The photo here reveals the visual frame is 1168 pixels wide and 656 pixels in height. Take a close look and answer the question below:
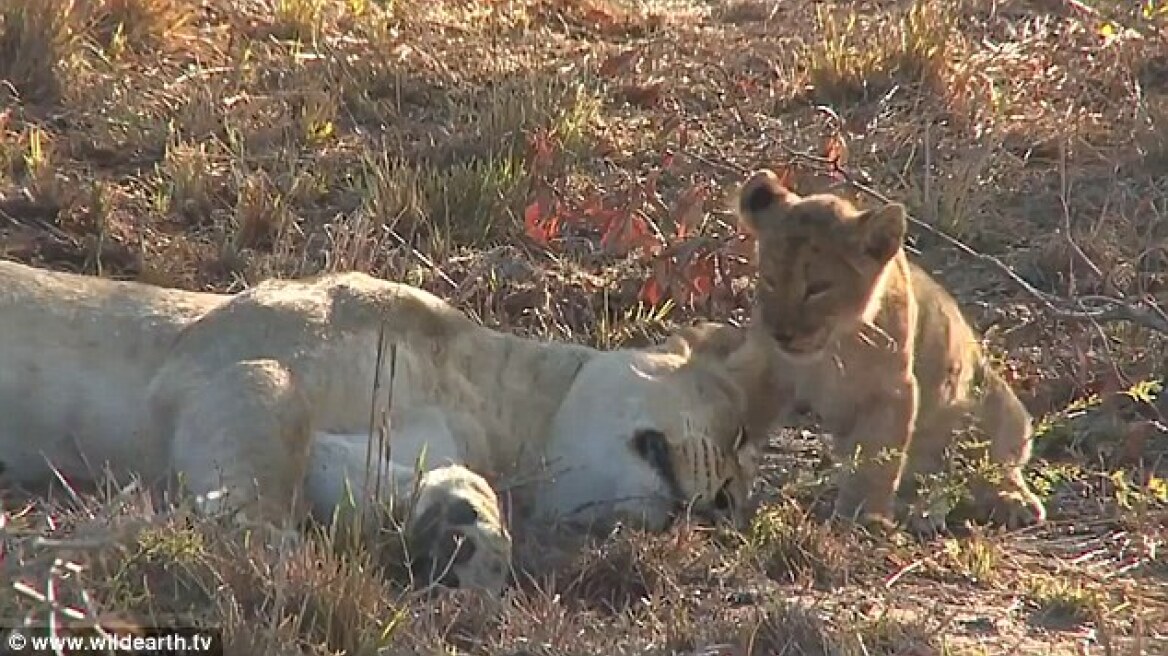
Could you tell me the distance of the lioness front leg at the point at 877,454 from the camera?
4.90 meters

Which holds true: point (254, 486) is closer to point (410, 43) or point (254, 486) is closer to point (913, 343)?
point (913, 343)

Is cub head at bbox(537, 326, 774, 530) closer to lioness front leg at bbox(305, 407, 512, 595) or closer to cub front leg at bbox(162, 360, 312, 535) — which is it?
lioness front leg at bbox(305, 407, 512, 595)

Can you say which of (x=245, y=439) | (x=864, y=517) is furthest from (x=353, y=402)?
A: (x=864, y=517)

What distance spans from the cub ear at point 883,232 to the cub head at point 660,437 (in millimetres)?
327

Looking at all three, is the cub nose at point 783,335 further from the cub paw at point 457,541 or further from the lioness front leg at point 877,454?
the cub paw at point 457,541

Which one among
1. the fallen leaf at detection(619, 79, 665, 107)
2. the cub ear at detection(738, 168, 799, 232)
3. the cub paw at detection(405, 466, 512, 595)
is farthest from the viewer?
the fallen leaf at detection(619, 79, 665, 107)

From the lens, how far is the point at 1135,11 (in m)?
8.52

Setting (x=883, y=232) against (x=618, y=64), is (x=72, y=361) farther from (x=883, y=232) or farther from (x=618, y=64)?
(x=618, y=64)

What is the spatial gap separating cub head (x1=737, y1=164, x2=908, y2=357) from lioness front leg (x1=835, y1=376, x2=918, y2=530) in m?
0.21

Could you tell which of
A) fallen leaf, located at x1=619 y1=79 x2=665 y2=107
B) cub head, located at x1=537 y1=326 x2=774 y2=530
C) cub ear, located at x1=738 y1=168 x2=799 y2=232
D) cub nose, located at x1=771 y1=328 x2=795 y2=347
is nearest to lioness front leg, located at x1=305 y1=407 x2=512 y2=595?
cub head, located at x1=537 y1=326 x2=774 y2=530

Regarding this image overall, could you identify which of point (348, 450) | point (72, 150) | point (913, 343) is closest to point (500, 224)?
point (72, 150)

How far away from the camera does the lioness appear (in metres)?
4.45

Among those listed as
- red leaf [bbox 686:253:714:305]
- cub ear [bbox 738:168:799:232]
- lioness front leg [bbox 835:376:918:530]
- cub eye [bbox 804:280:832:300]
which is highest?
cub ear [bbox 738:168:799:232]

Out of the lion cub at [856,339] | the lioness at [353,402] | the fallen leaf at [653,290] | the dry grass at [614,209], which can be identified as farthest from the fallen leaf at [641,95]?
the lioness at [353,402]
